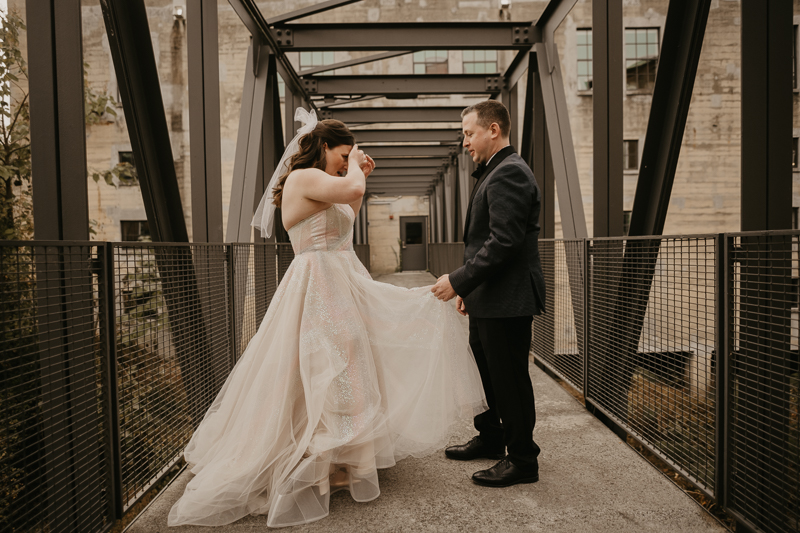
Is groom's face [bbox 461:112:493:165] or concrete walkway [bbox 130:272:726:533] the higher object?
groom's face [bbox 461:112:493:165]

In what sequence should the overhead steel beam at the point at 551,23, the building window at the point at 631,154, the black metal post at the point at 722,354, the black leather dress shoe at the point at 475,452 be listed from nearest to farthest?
the black metal post at the point at 722,354 < the black leather dress shoe at the point at 475,452 < the overhead steel beam at the point at 551,23 < the building window at the point at 631,154

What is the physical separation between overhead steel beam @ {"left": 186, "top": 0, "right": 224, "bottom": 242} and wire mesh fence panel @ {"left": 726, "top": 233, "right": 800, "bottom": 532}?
10.6ft

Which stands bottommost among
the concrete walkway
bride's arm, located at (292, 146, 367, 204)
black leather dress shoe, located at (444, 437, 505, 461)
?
the concrete walkway

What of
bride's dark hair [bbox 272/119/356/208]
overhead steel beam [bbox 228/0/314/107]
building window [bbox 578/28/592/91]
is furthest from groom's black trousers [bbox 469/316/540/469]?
building window [bbox 578/28/592/91]

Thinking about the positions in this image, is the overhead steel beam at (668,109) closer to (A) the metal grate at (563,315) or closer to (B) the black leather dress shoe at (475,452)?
(A) the metal grate at (563,315)

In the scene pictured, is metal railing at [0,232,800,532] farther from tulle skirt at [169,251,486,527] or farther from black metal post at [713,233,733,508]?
tulle skirt at [169,251,486,527]

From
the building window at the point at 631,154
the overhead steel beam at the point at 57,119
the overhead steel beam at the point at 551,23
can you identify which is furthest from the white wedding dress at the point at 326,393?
the building window at the point at 631,154

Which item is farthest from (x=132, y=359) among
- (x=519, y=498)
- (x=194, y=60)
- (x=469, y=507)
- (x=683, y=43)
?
(x=683, y=43)

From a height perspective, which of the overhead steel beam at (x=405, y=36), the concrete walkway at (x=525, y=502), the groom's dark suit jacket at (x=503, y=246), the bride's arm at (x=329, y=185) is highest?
the overhead steel beam at (x=405, y=36)

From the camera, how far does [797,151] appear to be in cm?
1377

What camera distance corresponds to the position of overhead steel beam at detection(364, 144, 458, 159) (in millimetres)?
13531

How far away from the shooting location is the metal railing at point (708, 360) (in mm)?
1918

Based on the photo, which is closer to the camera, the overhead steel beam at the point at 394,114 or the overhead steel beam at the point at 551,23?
the overhead steel beam at the point at 551,23

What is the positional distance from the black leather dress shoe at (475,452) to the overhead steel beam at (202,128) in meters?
2.24
